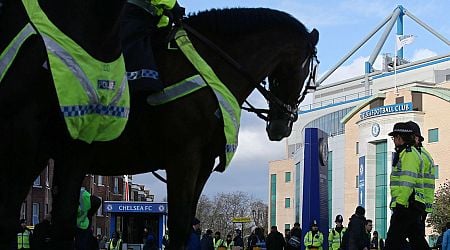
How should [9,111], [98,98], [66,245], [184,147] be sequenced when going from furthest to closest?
[184,147] → [66,245] → [98,98] → [9,111]

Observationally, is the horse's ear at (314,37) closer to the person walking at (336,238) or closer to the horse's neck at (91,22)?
the horse's neck at (91,22)

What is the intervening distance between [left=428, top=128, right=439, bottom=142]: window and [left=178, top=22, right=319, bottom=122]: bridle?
7750 centimetres

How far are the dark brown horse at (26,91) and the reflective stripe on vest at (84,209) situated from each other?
475cm

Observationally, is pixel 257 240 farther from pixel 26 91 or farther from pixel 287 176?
pixel 287 176

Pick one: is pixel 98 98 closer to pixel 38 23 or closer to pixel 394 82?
pixel 38 23

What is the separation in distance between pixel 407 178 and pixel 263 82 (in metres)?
4.57

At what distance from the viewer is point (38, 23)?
147 inches

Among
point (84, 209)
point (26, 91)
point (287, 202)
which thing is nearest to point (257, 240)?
point (84, 209)

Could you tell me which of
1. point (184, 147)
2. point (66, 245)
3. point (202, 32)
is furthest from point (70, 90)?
point (202, 32)

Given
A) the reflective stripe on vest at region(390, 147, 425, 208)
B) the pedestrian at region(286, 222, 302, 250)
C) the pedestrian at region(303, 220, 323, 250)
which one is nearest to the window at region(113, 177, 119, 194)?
the pedestrian at region(286, 222, 302, 250)

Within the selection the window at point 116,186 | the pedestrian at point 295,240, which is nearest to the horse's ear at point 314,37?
the pedestrian at point 295,240

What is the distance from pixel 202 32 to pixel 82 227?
13.9ft

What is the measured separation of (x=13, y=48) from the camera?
12.2 feet

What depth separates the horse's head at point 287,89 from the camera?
21.6 ft
